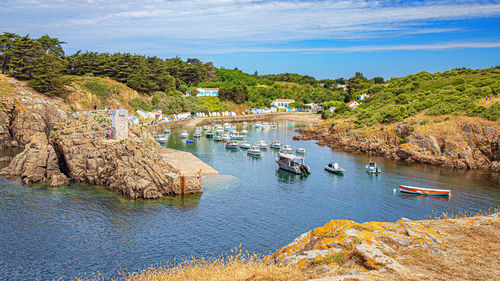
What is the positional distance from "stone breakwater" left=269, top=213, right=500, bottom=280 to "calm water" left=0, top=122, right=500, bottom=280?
1330 centimetres

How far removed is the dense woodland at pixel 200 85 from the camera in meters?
77.7

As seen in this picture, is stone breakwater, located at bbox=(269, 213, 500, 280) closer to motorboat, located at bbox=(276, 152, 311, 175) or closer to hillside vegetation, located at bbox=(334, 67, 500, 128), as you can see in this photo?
motorboat, located at bbox=(276, 152, 311, 175)

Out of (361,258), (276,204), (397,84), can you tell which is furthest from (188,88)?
(361,258)

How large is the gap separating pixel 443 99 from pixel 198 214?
66.9 meters

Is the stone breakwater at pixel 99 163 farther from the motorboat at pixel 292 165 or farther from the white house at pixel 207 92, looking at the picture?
the white house at pixel 207 92

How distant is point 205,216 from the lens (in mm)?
33156

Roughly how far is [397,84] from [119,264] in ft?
380

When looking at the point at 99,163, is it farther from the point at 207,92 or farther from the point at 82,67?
the point at 207,92

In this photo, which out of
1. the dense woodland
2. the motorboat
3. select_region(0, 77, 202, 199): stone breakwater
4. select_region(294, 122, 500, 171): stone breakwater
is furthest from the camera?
the dense woodland

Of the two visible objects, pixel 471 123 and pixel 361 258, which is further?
pixel 471 123

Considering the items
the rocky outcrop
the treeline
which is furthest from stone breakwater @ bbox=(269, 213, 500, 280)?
the treeline

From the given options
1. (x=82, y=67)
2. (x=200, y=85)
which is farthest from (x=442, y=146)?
(x=200, y=85)

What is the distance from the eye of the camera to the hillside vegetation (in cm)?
6888

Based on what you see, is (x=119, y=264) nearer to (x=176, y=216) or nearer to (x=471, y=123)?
(x=176, y=216)
